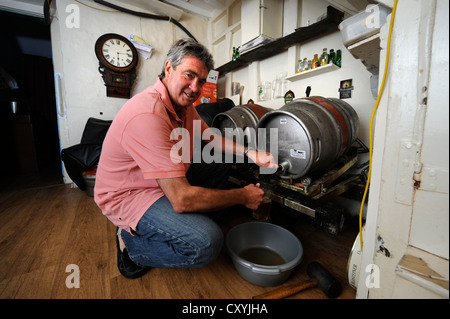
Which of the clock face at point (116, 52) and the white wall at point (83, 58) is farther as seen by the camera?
the clock face at point (116, 52)

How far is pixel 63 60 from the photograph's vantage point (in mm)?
2719

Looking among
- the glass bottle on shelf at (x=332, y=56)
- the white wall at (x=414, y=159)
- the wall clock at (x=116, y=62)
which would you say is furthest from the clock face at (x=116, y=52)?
the white wall at (x=414, y=159)

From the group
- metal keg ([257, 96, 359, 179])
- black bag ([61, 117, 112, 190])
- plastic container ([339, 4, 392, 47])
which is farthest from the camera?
black bag ([61, 117, 112, 190])

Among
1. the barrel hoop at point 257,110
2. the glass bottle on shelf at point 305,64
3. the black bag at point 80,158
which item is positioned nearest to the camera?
the barrel hoop at point 257,110

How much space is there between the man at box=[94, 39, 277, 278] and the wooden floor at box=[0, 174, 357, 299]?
0.42ft

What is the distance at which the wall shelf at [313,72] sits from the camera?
193 centimetres

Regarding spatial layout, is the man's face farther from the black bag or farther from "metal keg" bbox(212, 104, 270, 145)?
the black bag

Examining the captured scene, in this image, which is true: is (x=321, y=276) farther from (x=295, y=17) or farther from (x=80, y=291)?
(x=295, y=17)

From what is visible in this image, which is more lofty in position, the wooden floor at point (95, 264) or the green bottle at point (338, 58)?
the green bottle at point (338, 58)

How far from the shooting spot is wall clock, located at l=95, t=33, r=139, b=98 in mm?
2873

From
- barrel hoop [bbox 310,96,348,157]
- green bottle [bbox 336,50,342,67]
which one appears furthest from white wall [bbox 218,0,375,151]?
barrel hoop [bbox 310,96,348,157]

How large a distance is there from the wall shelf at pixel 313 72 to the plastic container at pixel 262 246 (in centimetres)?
161

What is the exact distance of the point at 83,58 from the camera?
2832 mm

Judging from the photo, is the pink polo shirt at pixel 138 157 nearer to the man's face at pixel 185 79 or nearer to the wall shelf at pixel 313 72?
the man's face at pixel 185 79
